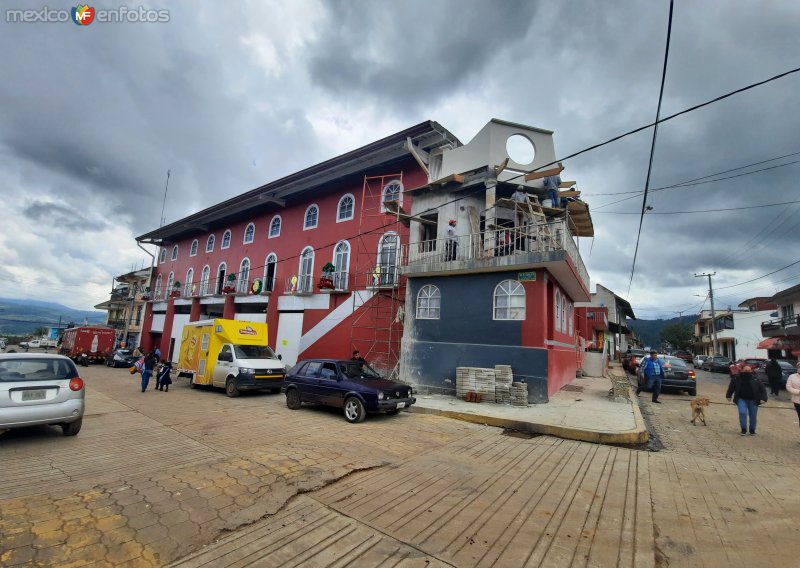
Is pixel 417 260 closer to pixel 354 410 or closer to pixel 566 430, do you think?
pixel 354 410

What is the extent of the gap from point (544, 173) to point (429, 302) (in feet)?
20.5

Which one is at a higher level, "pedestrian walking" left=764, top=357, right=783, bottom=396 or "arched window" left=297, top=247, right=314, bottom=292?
"arched window" left=297, top=247, right=314, bottom=292

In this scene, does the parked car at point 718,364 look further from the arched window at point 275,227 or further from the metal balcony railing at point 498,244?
the arched window at point 275,227

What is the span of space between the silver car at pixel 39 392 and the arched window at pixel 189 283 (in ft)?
83.2

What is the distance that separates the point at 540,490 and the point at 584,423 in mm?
4359

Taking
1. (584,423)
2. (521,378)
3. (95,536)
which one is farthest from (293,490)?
(521,378)

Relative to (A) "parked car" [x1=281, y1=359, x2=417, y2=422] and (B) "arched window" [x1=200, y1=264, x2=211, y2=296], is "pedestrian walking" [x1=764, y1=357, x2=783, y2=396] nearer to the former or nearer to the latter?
(A) "parked car" [x1=281, y1=359, x2=417, y2=422]

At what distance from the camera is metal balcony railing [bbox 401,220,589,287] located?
12234mm

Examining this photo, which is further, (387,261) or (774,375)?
(387,261)

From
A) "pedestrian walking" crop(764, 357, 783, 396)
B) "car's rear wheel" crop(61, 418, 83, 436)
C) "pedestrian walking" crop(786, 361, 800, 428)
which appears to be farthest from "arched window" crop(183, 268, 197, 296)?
"pedestrian walking" crop(764, 357, 783, 396)

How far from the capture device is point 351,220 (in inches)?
779

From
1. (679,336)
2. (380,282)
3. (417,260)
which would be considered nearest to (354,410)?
(417,260)

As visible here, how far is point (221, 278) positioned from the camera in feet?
91.4

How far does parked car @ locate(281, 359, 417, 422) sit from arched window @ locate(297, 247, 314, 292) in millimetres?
10377
